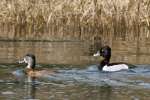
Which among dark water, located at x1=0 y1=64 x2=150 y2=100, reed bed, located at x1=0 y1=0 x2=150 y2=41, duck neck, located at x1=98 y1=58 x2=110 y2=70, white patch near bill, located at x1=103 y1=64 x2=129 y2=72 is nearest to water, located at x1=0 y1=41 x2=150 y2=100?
dark water, located at x1=0 y1=64 x2=150 y2=100

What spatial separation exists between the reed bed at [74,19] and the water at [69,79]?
2.04 meters

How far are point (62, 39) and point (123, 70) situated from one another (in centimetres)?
593

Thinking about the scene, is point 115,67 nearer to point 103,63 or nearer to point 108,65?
point 108,65

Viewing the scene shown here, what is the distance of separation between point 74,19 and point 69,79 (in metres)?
7.62

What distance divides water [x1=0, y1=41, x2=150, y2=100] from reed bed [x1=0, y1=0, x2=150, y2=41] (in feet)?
6.68

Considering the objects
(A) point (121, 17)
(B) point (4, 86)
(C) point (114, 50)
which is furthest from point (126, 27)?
(B) point (4, 86)

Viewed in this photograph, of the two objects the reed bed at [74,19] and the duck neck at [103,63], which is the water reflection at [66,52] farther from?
the reed bed at [74,19]

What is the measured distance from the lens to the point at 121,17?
19.4 meters

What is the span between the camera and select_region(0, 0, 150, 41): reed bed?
1925 centimetres

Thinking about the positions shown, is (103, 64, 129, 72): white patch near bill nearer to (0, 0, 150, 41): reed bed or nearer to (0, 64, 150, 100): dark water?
(0, 64, 150, 100): dark water

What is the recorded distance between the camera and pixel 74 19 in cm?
1953

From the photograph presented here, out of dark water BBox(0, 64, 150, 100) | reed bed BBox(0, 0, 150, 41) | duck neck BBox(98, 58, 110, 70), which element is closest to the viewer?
dark water BBox(0, 64, 150, 100)

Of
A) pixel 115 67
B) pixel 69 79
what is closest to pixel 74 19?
pixel 115 67

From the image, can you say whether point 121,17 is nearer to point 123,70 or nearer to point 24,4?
point 24,4
